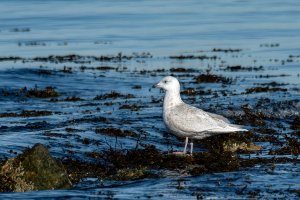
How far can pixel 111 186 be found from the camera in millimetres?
12156

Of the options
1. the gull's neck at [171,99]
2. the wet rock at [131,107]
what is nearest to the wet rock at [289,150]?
the gull's neck at [171,99]

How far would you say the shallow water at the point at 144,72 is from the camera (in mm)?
12430

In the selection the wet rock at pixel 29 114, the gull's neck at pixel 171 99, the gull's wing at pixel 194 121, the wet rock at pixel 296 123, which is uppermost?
the gull's neck at pixel 171 99

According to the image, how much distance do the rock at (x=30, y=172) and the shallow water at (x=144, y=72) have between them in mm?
219

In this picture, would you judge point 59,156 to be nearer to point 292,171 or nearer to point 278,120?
point 292,171

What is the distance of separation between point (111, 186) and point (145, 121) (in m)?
6.95

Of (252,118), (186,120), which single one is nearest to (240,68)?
(252,118)

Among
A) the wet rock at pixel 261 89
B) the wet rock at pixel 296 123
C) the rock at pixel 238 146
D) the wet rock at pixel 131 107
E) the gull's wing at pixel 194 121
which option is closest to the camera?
the gull's wing at pixel 194 121

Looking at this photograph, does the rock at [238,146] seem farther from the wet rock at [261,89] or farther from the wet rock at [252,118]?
the wet rock at [261,89]

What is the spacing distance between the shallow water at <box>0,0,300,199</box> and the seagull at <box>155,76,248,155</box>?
36.2 inches

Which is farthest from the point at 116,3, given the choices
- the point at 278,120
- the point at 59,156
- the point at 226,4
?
the point at 59,156

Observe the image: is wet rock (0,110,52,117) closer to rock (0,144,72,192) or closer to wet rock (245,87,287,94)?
wet rock (245,87,287,94)

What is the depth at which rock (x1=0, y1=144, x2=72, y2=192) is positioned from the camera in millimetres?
11555

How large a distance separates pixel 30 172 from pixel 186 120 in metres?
3.55
